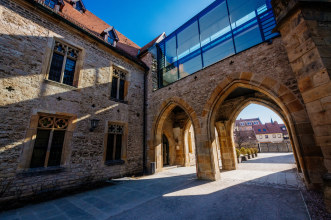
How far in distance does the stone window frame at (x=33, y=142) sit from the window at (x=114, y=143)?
1.74 metres

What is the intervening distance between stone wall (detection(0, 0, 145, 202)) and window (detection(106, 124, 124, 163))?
380 mm

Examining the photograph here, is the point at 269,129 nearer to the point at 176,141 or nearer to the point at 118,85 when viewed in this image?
the point at 176,141

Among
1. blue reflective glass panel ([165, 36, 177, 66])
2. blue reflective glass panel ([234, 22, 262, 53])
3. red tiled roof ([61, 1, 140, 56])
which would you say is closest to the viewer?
blue reflective glass panel ([234, 22, 262, 53])

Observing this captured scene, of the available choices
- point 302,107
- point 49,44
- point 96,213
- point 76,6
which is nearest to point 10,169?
point 96,213

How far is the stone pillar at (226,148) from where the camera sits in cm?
790

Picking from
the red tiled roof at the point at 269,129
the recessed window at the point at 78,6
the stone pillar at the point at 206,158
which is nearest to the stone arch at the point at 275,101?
the stone pillar at the point at 206,158

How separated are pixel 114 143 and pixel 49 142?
8.53 feet

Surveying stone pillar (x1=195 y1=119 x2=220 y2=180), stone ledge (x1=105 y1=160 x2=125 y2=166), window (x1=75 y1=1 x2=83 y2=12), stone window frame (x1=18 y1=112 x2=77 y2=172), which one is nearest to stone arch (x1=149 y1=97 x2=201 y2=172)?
stone ledge (x1=105 y1=160 x2=125 y2=166)

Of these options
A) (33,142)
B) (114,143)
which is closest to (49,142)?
(33,142)

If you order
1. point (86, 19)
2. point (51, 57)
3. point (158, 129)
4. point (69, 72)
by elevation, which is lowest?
point (158, 129)

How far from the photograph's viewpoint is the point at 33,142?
4523 mm

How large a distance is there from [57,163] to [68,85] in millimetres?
3074

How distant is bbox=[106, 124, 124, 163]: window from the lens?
668 cm

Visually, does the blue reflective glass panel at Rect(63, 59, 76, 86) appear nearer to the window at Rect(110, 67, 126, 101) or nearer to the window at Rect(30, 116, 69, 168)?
the window at Rect(30, 116, 69, 168)
